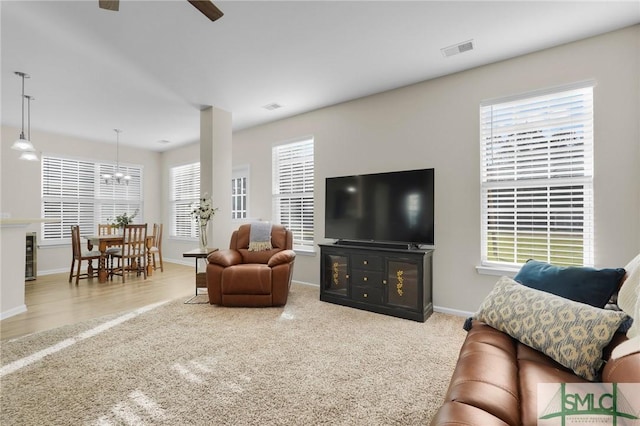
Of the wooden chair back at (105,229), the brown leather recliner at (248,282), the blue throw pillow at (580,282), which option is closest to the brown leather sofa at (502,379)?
the blue throw pillow at (580,282)

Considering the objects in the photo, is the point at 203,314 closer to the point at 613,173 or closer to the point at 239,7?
the point at 239,7

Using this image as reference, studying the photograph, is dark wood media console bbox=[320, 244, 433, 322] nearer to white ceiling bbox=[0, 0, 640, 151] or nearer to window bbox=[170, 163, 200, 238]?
white ceiling bbox=[0, 0, 640, 151]

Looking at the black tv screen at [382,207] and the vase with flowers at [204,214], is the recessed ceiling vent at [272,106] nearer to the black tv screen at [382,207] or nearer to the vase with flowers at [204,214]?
the black tv screen at [382,207]

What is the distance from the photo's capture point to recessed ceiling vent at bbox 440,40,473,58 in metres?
2.78

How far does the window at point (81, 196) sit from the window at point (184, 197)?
2.58 ft

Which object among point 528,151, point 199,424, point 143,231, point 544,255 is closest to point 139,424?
point 199,424

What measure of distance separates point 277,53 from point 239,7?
2.23ft

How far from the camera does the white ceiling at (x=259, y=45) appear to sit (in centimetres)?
234

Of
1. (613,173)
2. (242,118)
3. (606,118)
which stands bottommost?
(613,173)

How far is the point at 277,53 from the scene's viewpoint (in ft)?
9.72

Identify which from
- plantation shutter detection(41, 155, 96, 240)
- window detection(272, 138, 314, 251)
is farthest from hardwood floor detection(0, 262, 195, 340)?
window detection(272, 138, 314, 251)

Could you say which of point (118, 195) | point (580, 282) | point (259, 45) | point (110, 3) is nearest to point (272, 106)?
point (259, 45)
